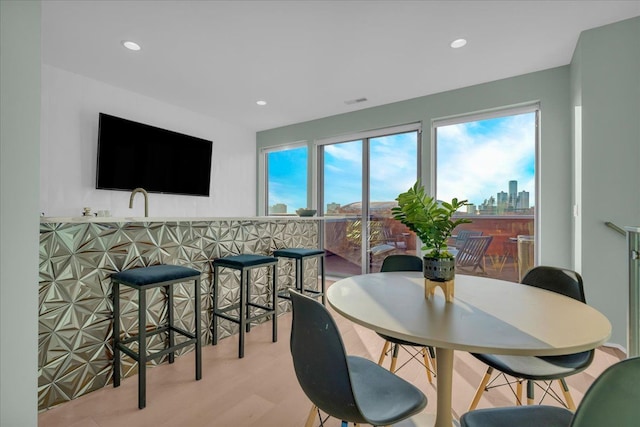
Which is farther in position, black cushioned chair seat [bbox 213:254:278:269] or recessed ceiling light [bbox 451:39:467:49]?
recessed ceiling light [bbox 451:39:467:49]

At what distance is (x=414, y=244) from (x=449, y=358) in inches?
126

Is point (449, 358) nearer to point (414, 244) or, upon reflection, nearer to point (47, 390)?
point (47, 390)

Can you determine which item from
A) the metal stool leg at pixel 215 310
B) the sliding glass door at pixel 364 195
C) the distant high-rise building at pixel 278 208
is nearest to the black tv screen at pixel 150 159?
the distant high-rise building at pixel 278 208

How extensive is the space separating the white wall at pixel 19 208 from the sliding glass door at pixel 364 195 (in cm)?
398

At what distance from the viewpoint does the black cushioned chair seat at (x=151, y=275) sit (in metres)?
1.86

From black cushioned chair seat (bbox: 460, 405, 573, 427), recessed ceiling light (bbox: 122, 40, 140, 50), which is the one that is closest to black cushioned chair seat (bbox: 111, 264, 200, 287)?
black cushioned chair seat (bbox: 460, 405, 573, 427)

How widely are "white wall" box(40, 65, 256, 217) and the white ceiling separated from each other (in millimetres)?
201

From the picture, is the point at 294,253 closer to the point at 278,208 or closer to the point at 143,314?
the point at 143,314

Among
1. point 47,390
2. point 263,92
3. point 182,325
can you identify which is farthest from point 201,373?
point 263,92

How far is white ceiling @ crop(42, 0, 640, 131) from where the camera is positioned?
2432 millimetres

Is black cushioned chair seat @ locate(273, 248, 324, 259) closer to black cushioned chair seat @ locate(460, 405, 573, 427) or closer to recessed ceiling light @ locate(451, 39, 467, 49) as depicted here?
black cushioned chair seat @ locate(460, 405, 573, 427)

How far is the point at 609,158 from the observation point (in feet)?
8.75

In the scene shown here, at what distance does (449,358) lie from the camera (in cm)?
128

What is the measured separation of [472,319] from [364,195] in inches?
152
